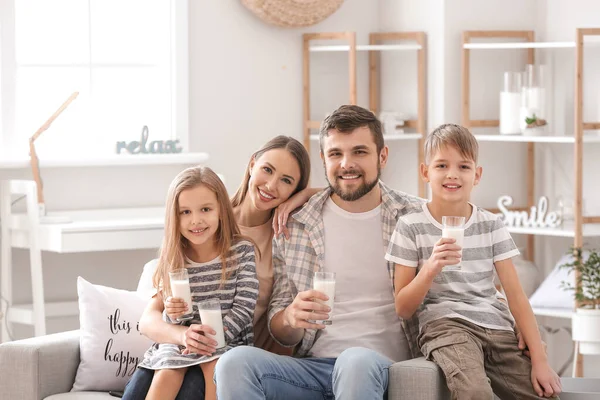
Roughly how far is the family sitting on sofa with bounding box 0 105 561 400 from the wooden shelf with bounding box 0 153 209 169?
65.6 inches

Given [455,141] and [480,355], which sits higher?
[455,141]

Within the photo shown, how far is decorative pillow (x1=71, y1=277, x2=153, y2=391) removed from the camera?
287 centimetres

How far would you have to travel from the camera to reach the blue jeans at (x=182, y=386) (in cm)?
264

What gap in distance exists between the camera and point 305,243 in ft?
9.39

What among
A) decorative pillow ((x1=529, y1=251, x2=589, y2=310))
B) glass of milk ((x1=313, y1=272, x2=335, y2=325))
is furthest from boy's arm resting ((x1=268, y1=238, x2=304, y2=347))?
decorative pillow ((x1=529, y1=251, x2=589, y2=310))

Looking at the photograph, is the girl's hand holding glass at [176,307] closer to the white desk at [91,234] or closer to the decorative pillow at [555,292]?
the white desk at [91,234]

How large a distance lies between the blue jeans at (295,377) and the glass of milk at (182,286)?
0.16 meters

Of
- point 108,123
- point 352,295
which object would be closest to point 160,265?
point 352,295

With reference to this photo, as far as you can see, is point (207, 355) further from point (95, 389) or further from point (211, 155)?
point (211, 155)

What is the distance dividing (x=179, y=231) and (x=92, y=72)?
2.06m

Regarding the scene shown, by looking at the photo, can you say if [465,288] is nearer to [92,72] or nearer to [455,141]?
[455,141]

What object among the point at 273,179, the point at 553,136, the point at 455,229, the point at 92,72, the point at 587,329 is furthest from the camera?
the point at 92,72

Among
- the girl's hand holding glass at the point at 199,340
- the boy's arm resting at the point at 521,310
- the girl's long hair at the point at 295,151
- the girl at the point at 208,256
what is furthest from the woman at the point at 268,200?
the boy's arm resting at the point at 521,310

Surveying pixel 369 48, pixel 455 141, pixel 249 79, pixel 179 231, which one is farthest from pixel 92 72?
pixel 455 141
